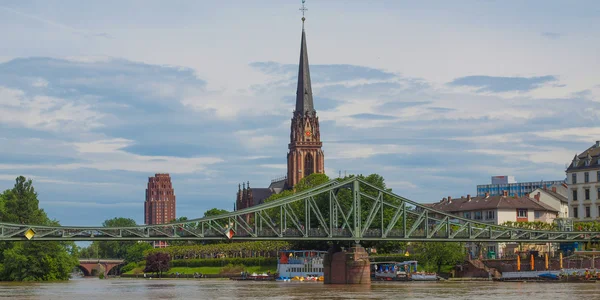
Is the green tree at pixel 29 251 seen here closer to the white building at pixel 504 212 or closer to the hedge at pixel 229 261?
the hedge at pixel 229 261

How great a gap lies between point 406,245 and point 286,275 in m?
25.1

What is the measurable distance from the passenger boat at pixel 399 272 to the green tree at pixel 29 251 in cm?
4126

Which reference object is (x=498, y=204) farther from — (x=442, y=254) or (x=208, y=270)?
(x=208, y=270)

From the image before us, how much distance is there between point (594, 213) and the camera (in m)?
141

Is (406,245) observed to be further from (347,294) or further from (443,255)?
(347,294)

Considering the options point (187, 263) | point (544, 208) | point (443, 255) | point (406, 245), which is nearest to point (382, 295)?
point (443, 255)

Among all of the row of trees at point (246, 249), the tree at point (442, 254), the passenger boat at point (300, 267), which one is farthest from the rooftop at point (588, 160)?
Result: the row of trees at point (246, 249)

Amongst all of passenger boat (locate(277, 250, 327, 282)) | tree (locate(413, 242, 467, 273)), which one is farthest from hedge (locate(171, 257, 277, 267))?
tree (locate(413, 242, 467, 273))

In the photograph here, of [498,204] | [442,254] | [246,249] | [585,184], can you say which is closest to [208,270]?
[246,249]

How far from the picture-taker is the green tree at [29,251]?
12056 centimetres

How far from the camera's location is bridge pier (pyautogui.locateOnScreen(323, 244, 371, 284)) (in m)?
108

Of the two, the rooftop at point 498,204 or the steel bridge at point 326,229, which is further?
the rooftop at point 498,204

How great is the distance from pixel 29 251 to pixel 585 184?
77614mm

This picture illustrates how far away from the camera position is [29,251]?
121 metres
